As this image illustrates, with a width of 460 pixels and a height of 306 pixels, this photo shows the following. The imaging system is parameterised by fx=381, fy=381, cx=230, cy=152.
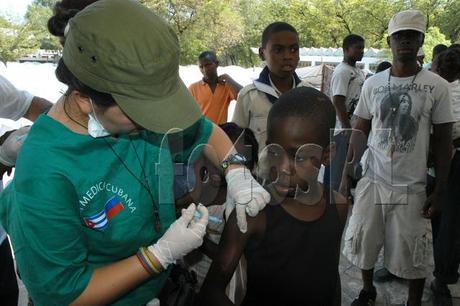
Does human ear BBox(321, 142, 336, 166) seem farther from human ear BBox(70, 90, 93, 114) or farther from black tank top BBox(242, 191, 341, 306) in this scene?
human ear BBox(70, 90, 93, 114)

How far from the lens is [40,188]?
0.91 m

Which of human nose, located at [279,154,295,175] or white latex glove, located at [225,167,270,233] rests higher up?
human nose, located at [279,154,295,175]

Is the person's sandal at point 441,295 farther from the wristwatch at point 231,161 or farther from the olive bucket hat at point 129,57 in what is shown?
the olive bucket hat at point 129,57

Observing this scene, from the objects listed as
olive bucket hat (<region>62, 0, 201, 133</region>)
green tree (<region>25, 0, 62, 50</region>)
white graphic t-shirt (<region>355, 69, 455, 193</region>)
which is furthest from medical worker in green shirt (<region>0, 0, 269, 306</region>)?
green tree (<region>25, 0, 62, 50</region>)

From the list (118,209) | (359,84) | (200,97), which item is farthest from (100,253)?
(359,84)

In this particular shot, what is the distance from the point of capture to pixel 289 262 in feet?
4.15

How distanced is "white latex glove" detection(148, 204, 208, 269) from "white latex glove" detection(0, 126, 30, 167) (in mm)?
726

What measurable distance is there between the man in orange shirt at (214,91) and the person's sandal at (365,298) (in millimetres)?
2474

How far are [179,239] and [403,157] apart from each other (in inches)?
69.6

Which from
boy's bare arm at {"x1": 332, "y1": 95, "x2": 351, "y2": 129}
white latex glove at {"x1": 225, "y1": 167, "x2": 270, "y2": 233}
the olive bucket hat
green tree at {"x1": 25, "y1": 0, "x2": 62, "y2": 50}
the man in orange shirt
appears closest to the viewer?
the olive bucket hat

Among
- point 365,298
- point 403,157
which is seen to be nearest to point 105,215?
point 403,157

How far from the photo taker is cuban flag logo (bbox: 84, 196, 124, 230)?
1.01 meters

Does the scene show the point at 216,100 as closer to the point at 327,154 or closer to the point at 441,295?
the point at 441,295

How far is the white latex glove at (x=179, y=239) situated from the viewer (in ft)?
3.55
